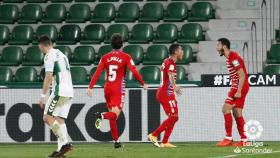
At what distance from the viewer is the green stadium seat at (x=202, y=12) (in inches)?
974

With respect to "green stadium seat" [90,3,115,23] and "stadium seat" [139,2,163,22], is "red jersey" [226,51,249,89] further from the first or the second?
"green stadium seat" [90,3,115,23]

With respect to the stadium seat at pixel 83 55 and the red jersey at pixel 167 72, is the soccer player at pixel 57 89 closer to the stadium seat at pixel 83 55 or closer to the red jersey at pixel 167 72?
the red jersey at pixel 167 72

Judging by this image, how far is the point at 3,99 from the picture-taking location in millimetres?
20938

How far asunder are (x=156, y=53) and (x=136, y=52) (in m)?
0.52

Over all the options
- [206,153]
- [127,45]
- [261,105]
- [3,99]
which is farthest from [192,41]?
[206,153]

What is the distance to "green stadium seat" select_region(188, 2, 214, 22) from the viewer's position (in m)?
24.7

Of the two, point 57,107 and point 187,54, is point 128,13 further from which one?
point 57,107

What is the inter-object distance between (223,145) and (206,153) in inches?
103

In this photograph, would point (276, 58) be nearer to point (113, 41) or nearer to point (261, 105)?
point (261, 105)

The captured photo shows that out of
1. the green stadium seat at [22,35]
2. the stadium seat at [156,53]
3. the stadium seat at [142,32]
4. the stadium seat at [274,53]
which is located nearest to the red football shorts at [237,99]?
the stadium seat at [274,53]

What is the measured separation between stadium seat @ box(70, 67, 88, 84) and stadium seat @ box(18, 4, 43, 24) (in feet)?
10.3

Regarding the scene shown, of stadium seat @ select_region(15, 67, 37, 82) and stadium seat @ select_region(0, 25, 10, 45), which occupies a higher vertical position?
stadium seat @ select_region(0, 25, 10, 45)

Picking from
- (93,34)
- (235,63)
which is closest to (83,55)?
(93,34)

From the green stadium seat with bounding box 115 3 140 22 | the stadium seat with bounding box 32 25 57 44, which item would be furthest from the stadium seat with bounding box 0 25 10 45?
the green stadium seat with bounding box 115 3 140 22
